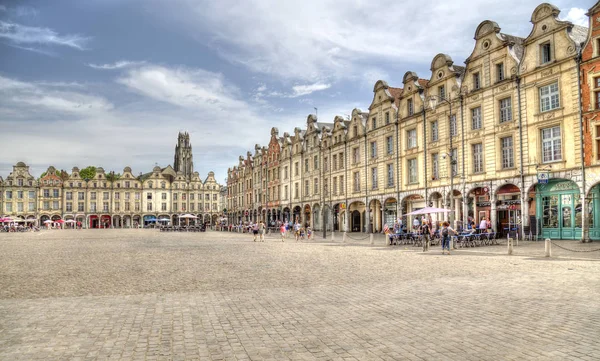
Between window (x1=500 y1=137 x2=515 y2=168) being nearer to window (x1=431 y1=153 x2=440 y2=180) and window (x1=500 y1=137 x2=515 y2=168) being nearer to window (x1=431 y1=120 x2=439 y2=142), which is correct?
window (x1=431 y1=153 x2=440 y2=180)

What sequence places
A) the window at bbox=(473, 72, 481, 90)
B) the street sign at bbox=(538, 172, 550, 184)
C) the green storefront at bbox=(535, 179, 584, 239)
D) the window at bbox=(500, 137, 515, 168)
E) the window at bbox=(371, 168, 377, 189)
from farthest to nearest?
the window at bbox=(371, 168, 377, 189) < the window at bbox=(473, 72, 481, 90) < the window at bbox=(500, 137, 515, 168) < the street sign at bbox=(538, 172, 550, 184) < the green storefront at bbox=(535, 179, 584, 239)

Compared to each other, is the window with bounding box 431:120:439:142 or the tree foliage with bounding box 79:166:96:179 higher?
the tree foliage with bounding box 79:166:96:179

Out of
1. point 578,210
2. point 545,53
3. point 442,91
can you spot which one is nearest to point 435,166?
point 442,91

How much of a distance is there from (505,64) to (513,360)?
29394 millimetres

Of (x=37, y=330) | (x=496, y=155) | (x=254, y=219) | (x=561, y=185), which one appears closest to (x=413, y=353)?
(x=37, y=330)

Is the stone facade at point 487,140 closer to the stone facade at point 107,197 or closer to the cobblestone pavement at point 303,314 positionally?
the cobblestone pavement at point 303,314

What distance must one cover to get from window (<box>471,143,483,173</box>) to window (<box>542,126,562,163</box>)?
4.94 m

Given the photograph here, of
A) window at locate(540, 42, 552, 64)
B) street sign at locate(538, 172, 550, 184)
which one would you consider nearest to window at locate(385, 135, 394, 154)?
window at locate(540, 42, 552, 64)

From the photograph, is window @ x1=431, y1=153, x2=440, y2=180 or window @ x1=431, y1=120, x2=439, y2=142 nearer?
window @ x1=431, y1=153, x2=440, y2=180

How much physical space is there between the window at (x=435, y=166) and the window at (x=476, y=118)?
164 inches

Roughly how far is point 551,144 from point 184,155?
132621 millimetres

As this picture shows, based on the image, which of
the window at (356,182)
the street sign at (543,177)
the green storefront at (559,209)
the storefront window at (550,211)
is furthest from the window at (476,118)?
the window at (356,182)

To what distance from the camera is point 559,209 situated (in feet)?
91.2

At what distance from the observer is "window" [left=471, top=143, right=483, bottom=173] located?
33156mm
